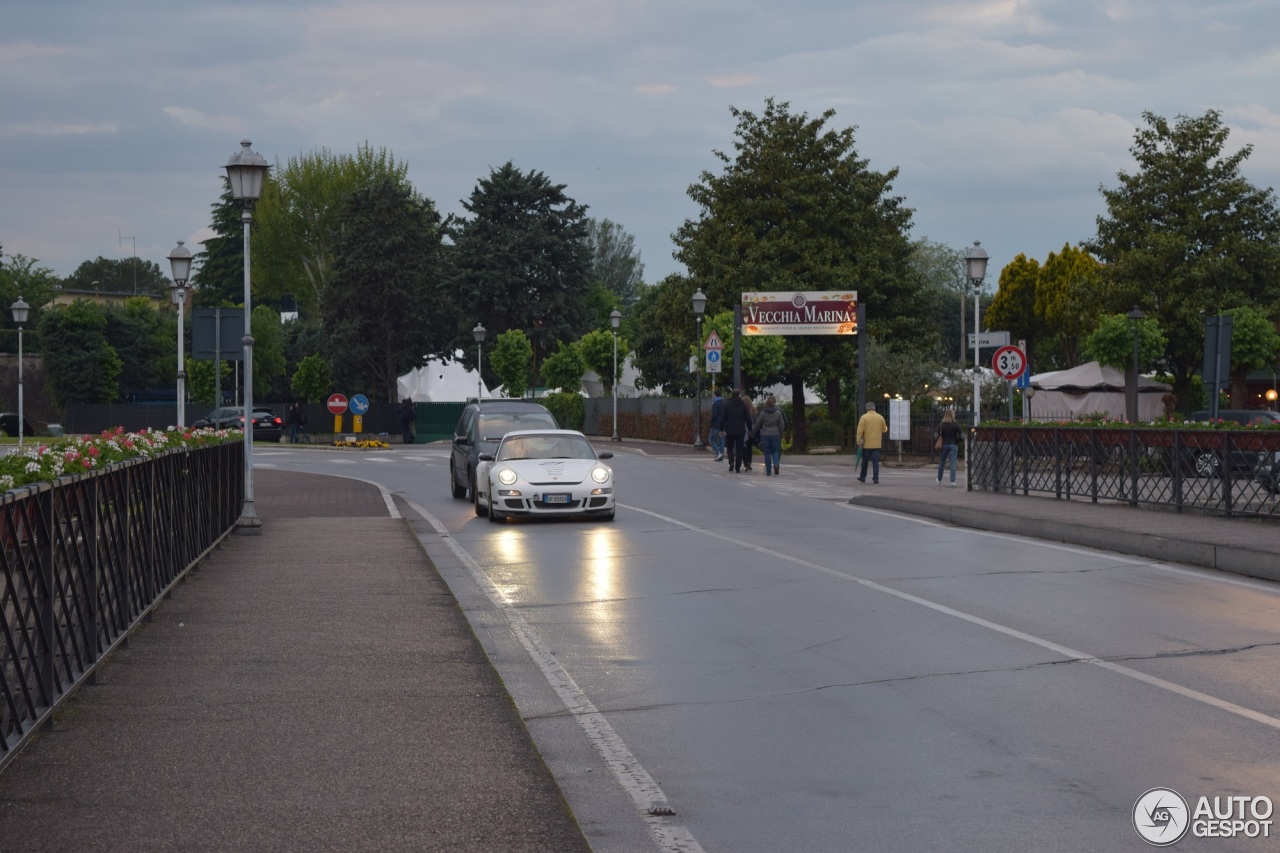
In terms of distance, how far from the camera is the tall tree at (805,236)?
53312 millimetres

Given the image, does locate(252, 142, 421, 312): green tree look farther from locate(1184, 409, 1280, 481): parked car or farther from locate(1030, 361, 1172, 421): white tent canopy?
locate(1184, 409, 1280, 481): parked car

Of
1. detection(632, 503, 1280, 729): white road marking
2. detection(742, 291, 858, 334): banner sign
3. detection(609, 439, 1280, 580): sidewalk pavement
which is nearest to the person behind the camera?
detection(632, 503, 1280, 729): white road marking

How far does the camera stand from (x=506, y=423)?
25.0m

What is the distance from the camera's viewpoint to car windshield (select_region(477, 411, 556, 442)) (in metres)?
24.6

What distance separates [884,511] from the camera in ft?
76.7

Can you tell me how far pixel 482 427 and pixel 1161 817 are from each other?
19628mm

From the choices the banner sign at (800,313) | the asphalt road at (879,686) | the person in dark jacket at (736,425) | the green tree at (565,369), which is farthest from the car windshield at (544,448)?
the green tree at (565,369)

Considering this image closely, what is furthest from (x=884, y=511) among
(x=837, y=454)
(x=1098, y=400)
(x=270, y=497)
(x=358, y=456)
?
(x=1098, y=400)

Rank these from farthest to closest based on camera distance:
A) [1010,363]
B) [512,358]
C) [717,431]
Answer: [512,358] → [717,431] → [1010,363]

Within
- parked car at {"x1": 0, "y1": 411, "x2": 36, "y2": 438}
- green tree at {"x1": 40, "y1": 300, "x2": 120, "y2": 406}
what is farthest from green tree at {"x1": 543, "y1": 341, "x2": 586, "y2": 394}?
parked car at {"x1": 0, "y1": 411, "x2": 36, "y2": 438}

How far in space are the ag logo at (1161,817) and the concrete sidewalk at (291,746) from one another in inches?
83.1

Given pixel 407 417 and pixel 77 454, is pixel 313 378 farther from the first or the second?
pixel 77 454

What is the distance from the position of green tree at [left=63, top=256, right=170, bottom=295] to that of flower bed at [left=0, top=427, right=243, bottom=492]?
446 ft

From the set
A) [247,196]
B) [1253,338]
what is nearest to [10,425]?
[1253,338]
